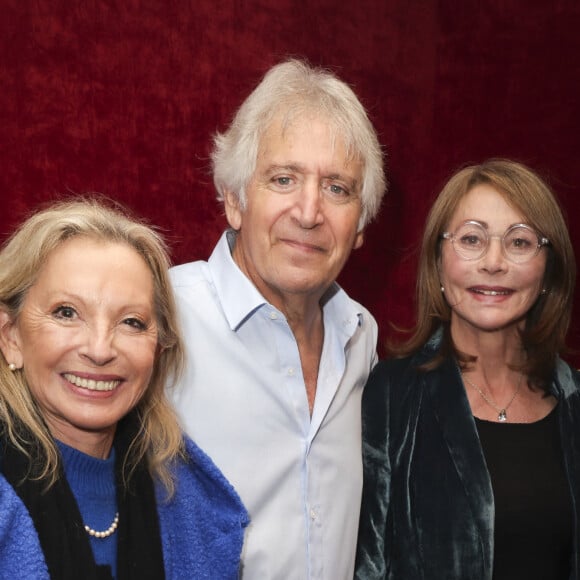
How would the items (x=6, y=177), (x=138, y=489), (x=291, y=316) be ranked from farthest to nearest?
1. (x=6, y=177)
2. (x=291, y=316)
3. (x=138, y=489)

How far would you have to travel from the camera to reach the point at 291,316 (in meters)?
2.18

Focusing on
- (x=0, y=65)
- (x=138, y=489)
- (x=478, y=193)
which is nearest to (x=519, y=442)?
(x=478, y=193)

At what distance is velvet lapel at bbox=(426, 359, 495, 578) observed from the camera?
81.5 inches

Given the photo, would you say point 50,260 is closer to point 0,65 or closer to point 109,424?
point 109,424

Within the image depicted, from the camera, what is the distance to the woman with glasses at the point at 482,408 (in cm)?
210

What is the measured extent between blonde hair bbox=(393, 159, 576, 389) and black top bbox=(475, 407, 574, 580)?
0.21m

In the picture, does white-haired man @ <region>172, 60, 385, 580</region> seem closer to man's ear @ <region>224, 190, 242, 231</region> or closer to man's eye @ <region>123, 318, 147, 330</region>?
man's ear @ <region>224, 190, 242, 231</region>

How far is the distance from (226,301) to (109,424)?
54 cm

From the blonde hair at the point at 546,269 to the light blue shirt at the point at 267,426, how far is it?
13.9 inches

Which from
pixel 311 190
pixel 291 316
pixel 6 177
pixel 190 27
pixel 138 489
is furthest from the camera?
pixel 190 27

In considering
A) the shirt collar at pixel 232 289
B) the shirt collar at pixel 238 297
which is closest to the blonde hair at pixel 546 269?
the shirt collar at pixel 238 297

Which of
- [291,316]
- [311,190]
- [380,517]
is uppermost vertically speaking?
[311,190]

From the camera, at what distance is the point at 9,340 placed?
163cm

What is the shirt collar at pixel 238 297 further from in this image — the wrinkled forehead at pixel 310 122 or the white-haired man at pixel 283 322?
the wrinkled forehead at pixel 310 122
